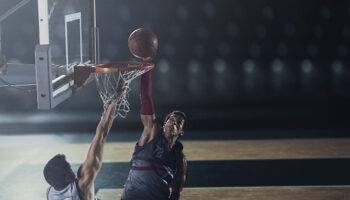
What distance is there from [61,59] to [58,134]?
5482 mm

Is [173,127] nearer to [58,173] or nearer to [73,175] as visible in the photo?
[73,175]

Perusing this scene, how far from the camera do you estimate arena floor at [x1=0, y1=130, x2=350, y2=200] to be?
510 cm

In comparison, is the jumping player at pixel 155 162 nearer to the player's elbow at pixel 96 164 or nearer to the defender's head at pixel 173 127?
the defender's head at pixel 173 127

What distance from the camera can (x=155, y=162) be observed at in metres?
3.29

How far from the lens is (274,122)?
379 inches

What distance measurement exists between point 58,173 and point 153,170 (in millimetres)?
856

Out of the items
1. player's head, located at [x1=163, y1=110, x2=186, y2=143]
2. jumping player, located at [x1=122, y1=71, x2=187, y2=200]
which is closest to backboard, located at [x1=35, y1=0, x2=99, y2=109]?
jumping player, located at [x1=122, y1=71, x2=187, y2=200]

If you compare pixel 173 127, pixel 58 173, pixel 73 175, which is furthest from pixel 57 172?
pixel 173 127

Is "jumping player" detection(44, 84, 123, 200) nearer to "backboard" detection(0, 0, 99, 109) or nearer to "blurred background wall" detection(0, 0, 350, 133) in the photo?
"backboard" detection(0, 0, 99, 109)

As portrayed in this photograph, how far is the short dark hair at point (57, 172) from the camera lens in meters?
2.59

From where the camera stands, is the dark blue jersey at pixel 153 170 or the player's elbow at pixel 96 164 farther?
the dark blue jersey at pixel 153 170

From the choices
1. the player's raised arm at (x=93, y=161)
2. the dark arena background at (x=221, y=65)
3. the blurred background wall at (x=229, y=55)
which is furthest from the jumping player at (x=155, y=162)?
the blurred background wall at (x=229, y=55)

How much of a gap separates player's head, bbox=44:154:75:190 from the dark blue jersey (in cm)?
73

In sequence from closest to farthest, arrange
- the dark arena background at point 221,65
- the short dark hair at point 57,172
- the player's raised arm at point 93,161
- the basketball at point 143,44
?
the short dark hair at point 57,172 → the player's raised arm at point 93,161 → the basketball at point 143,44 → the dark arena background at point 221,65
